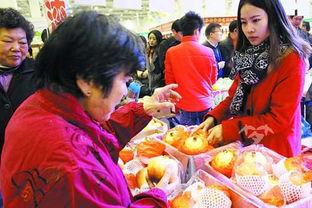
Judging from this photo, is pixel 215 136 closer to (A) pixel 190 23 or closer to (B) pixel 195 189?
(B) pixel 195 189

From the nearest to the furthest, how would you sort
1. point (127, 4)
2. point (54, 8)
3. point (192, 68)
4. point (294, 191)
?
point (294, 191), point (54, 8), point (127, 4), point (192, 68)

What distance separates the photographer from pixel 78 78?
774 mm

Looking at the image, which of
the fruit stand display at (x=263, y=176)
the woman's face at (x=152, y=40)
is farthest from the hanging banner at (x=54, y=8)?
the woman's face at (x=152, y=40)

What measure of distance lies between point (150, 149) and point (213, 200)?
1.78ft

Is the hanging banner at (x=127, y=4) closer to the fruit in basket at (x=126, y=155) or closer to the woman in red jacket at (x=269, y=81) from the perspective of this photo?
the woman in red jacket at (x=269, y=81)

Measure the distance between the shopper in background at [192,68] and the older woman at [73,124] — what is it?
244 centimetres

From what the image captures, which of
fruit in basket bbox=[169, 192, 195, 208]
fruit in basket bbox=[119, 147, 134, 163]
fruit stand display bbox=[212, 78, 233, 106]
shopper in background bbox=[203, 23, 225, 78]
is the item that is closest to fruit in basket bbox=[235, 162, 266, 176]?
fruit in basket bbox=[169, 192, 195, 208]

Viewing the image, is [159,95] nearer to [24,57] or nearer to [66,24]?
[66,24]

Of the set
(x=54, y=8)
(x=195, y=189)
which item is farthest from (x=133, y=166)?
(x=54, y=8)

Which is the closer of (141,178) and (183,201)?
(183,201)

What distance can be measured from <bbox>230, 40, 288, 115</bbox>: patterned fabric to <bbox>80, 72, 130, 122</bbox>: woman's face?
35.5 inches

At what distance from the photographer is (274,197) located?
114 centimetres

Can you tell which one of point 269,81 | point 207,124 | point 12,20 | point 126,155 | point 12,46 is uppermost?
point 12,20

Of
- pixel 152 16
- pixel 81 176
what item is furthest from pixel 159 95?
pixel 152 16
